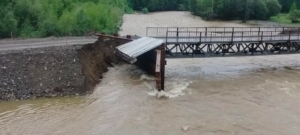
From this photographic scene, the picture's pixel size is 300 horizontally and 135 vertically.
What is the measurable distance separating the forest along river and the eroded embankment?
949 mm

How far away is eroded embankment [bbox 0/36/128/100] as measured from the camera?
25.5 m

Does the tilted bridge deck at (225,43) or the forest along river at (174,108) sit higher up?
the tilted bridge deck at (225,43)

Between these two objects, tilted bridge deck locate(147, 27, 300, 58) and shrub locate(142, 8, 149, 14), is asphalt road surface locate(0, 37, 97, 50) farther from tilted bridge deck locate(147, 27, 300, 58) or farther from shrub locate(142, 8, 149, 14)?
shrub locate(142, 8, 149, 14)

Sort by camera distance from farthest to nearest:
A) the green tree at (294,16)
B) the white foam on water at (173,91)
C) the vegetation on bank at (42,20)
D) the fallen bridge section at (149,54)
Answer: the green tree at (294,16)
the vegetation on bank at (42,20)
the fallen bridge section at (149,54)
the white foam on water at (173,91)

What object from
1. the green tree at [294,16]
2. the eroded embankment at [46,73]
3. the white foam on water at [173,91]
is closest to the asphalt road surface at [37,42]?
the eroded embankment at [46,73]

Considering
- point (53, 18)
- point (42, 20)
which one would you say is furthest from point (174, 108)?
point (53, 18)

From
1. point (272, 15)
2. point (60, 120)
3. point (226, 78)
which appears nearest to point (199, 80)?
point (226, 78)

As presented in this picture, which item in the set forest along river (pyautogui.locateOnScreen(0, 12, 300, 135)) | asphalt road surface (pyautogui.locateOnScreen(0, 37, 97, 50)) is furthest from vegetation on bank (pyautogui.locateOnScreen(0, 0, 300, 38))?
forest along river (pyautogui.locateOnScreen(0, 12, 300, 135))

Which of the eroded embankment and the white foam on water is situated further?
the white foam on water

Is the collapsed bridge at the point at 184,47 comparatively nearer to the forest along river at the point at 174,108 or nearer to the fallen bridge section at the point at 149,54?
the fallen bridge section at the point at 149,54

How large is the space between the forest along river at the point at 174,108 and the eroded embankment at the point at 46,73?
949 millimetres

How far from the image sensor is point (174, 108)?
24469 millimetres

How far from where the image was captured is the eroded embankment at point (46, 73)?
25500 millimetres

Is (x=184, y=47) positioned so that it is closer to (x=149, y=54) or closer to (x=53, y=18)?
(x=149, y=54)
